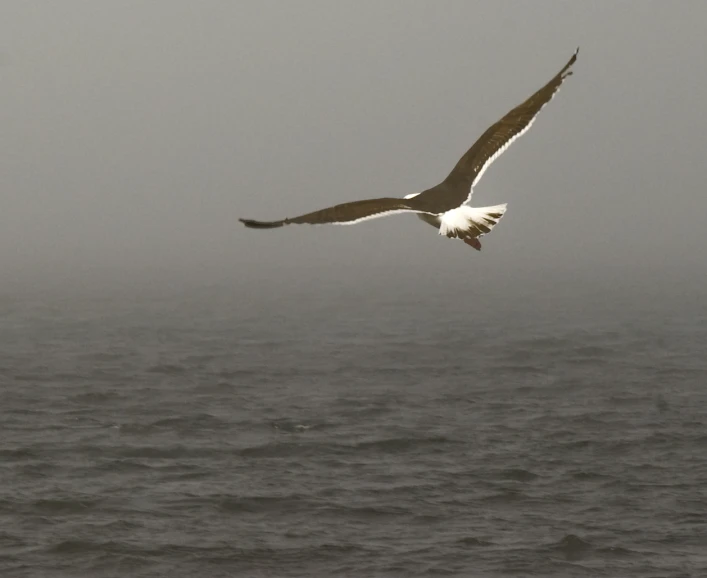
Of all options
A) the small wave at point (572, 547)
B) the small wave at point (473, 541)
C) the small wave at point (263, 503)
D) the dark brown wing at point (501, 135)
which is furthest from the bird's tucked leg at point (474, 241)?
the small wave at point (263, 503)

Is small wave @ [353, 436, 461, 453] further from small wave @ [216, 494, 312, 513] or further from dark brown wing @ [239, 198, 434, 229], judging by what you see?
dark brown wing @ [239, 198, 434, 229]

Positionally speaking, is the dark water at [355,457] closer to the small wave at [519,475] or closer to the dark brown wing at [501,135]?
the small wave at [519,475]

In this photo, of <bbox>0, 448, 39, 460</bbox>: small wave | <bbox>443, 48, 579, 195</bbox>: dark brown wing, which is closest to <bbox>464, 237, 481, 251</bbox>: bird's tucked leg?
<bbox>443, 48, 579, 195</bbox>: dark brown wing

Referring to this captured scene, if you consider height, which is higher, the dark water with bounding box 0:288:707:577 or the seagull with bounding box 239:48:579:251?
the seagull with bounding box 239:48:579:251

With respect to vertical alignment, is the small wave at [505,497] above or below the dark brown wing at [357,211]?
below

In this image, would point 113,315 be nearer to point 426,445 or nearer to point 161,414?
point 161,414

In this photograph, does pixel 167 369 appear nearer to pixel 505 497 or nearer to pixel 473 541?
pixel 505 497

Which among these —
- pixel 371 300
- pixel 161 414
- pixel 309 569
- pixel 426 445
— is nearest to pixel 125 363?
pixel 161 414

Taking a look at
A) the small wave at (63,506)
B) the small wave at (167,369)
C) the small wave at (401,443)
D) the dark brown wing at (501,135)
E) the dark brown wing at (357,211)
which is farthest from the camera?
the small wave at (167,369)

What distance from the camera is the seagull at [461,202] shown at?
1301cm

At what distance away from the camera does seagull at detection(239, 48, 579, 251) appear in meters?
13.0

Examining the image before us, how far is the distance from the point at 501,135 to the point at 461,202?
1.95 metres

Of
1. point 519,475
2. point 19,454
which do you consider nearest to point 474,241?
point 519,475

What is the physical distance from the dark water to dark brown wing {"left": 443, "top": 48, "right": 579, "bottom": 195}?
121 feet
